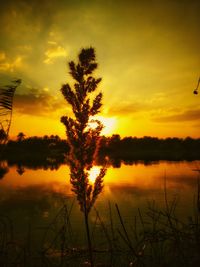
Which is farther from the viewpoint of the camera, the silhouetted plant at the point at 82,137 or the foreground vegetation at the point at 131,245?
the silhouetted plant at the point at 82,137

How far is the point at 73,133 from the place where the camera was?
4.79 meters

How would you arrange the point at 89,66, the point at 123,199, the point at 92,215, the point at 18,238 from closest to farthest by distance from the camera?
the point at 89,66 < the point at 18,238 < the point at 92,215 < the point at 123,199

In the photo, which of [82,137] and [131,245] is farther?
[82,137]

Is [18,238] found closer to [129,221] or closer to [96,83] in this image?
[129,221]

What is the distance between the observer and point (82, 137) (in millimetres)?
4719

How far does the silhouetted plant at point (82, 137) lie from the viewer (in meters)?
4.58

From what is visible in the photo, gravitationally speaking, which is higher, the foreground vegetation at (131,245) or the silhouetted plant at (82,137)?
the silhouetted plant at (82,137)

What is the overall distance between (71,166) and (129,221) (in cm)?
1212

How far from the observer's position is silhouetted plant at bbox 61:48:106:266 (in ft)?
15.0

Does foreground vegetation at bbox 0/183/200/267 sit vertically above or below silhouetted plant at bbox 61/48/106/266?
below

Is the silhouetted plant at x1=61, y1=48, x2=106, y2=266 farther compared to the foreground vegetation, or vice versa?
the silhouetted plant at x1=61, y1=48, x2=106, y2=266

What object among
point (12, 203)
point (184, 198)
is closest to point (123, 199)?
point (184, 198)

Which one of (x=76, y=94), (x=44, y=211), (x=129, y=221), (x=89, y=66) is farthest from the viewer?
(x=44, y=211)

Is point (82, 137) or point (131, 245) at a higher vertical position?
point (82, 137)
